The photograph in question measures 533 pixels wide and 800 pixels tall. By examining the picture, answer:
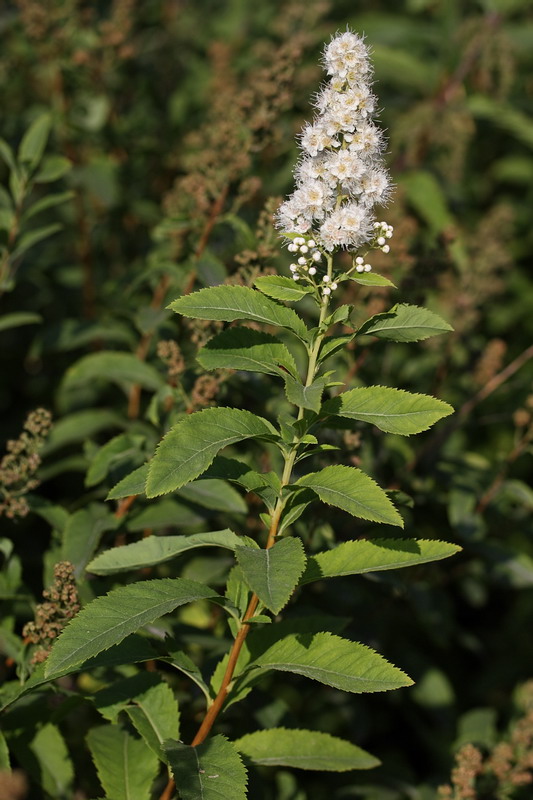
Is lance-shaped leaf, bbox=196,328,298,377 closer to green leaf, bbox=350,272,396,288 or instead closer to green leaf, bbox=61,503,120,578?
green leaf, bbox=350,272,396,288

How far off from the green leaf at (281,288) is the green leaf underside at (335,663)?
0.74 meters

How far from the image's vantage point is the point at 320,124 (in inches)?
70.4

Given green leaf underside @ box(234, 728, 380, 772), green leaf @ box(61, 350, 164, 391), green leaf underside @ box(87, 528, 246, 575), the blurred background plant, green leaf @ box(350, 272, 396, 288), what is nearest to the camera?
green leaf @ box(350, 272, 396, 288)

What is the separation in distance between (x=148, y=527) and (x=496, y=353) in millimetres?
1642

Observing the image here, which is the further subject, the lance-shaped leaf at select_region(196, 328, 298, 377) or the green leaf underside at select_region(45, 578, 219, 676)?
the lance-shaped leaf at select_region(196, 328, 298, 377)

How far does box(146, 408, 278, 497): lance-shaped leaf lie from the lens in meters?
1.70

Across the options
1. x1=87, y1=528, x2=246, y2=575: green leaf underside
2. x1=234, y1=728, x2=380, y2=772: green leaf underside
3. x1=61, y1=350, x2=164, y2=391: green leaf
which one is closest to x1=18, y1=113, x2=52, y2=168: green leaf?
x1=61, y1=350, x2=164, y2=391: green leaf

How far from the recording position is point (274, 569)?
1698 mm

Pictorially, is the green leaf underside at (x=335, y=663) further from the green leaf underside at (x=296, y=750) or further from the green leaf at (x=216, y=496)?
the green leaf at (x=216, y=496)

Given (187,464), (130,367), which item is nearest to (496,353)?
(130,367)

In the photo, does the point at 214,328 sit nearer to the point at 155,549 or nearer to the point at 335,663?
the point at 155,549

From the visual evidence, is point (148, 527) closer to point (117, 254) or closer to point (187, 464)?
point (187, 464)

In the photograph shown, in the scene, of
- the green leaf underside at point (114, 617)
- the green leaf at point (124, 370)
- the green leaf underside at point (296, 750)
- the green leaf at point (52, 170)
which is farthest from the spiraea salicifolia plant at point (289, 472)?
the green leaf at point (52, 170)

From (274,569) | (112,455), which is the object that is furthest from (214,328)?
(274,569)
